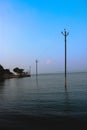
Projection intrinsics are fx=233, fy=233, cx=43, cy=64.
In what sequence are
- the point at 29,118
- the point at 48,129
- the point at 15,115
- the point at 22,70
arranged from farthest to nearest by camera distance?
1. the point at 22,70
2. the point at 15,115
3. the point at 29,118
4. the point at 48,129

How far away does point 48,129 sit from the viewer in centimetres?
1184

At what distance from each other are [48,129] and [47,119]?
2360mm

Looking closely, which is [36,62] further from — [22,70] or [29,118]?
[29,118]

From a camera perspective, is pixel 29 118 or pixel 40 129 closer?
pixel 40 129

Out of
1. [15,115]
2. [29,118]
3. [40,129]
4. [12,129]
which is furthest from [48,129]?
[15,115]

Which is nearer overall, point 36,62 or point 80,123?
point 80,123

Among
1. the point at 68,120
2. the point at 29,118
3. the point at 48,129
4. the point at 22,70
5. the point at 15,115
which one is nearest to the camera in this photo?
the point at 48,129

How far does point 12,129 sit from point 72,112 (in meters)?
5.62

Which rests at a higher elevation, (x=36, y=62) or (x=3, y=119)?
(x=36, y=62)

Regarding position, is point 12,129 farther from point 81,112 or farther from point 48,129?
point 81,112

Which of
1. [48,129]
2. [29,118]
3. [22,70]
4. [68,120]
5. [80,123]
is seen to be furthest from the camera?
[22,70]

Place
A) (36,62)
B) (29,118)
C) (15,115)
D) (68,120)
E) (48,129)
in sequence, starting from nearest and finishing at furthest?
(48,129) → (68,120) → (29,118) → (15,115) → (36,62)

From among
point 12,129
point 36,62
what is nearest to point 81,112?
point 12,129

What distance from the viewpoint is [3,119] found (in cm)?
1445
